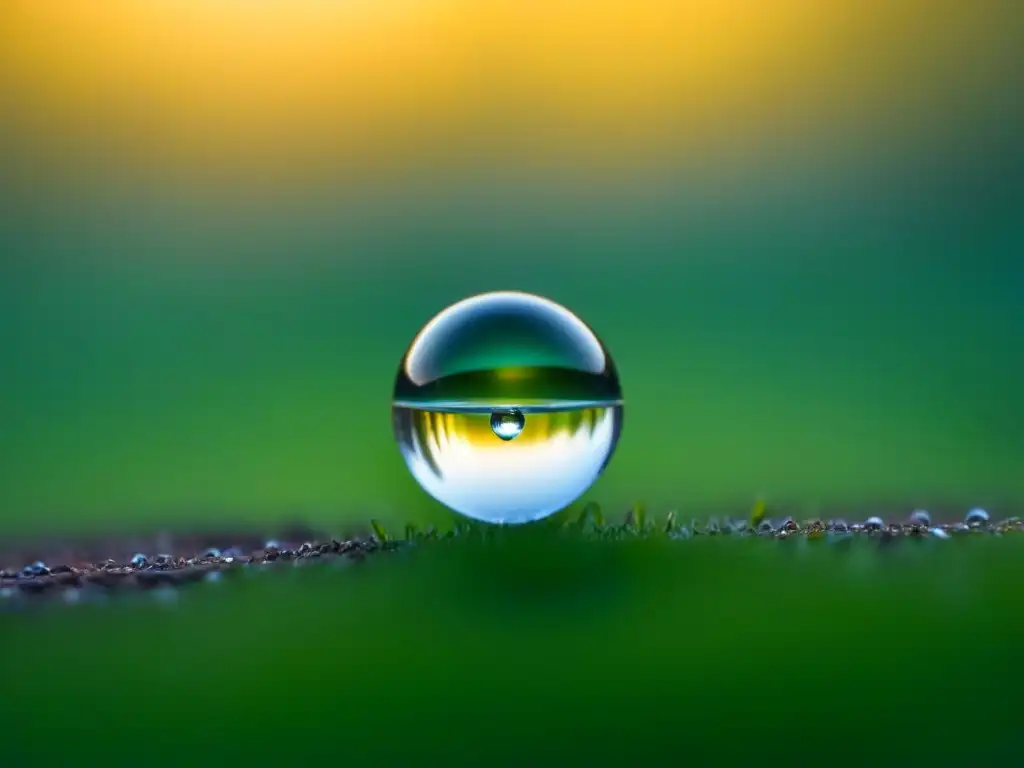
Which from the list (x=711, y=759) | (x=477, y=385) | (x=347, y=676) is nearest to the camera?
(x=711, y=759)

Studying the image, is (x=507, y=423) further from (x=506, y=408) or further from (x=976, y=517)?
→ (x=976, y=517)

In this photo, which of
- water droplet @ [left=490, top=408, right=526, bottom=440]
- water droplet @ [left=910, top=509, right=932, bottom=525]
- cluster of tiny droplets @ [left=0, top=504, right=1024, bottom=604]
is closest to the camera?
cluster of tiny droplets @ [left=0, top=504, right=1024, bottom=604]

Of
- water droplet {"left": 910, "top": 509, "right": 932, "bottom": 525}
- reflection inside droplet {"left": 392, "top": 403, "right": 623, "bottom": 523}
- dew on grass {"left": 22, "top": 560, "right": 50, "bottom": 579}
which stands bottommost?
dew on grass {"left": 22, "top": 560, "right": 50, "bottom": 579}

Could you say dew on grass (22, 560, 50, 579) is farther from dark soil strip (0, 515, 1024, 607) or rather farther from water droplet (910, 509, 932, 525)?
water droplet (910, 509, 932, 525)

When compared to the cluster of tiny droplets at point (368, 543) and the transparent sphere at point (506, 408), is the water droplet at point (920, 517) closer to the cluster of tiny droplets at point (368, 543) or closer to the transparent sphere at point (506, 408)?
the cluster of tiny droplets at point (368, 543)

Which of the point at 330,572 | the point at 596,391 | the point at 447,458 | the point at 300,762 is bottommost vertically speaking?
the point at 300,762

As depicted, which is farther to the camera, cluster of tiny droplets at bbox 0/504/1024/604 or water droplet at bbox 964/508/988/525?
water droplet at bbox 964/508/988/525

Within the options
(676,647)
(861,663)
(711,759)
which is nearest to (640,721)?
(711,759)

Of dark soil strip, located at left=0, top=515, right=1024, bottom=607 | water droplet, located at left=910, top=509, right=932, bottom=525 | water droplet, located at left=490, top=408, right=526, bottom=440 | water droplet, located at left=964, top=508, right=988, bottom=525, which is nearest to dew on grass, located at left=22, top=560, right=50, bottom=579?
dark soil strip, located at left=0, top=515, right=1024, bottom=607

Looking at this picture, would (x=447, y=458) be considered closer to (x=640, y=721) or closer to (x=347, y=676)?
(x=347, y=676)
